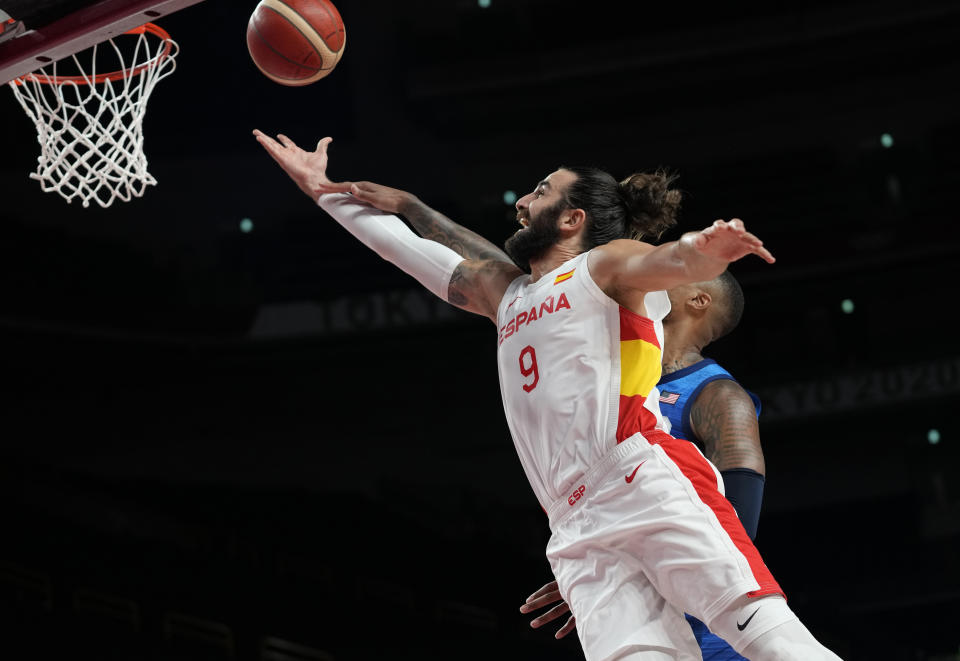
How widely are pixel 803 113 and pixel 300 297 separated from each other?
6244 mm

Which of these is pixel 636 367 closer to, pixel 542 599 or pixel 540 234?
pixel 540 234

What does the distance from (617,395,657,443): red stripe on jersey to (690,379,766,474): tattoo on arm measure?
0.48 m

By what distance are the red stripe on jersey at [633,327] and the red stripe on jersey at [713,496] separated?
0.25 metres

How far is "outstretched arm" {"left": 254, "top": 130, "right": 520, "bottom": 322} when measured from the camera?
307 cm

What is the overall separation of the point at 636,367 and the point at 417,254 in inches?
33.8

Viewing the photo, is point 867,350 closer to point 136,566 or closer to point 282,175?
point 282,175

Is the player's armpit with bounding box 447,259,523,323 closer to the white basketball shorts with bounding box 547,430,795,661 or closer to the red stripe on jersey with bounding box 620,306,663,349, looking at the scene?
the red stripe on jersey with bounding box 620,306,663,349

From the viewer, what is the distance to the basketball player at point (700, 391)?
299 centimetres

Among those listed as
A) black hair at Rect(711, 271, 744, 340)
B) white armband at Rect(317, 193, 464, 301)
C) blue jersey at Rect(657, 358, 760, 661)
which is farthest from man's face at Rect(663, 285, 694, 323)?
white armband at Rect(317, 193, 464, 301)

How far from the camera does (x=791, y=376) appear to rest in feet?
39.8

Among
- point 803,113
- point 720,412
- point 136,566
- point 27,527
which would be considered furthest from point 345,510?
point 720,412

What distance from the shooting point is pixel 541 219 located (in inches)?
117

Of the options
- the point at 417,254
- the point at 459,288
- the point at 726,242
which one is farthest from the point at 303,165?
the point at 726,242

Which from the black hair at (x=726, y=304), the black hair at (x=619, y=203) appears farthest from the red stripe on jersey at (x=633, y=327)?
the black hair at (x=726, y=304)
